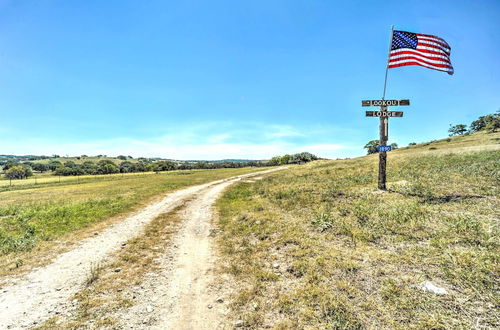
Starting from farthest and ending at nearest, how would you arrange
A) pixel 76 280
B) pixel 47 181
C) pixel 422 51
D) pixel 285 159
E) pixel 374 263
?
1. pixel 285 159
2. pixel 47 181
3. pixel 422 51
4. pixel 76 280
5. pixel 374 263

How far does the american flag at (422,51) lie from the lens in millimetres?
12328

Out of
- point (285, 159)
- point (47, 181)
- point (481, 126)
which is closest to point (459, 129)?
point (481, 126)

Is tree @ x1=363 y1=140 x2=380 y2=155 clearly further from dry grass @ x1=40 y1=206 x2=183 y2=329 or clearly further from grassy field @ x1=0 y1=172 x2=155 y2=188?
dry grass @ x1=40 y1=206 x2=183 y2=329

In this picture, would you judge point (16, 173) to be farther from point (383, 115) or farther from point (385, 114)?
point (385, 114)

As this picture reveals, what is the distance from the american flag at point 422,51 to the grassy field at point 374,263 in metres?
7.67

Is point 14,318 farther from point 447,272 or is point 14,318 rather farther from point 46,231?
point 447,272

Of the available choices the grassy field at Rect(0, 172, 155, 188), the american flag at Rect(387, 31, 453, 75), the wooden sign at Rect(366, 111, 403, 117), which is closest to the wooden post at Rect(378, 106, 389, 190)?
the wooden sign at Rect(366, 111, 403, 117)

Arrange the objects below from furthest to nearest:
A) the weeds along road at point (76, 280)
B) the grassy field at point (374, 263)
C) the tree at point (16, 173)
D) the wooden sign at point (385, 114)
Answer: the tree at point (16, 173) < the wooden sign at point (385, 114) < the weeds along road at point (76, 280) < the grassy field at point (374, 263)

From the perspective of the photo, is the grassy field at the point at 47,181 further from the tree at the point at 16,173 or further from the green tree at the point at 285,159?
the green tree at the point at 285,159

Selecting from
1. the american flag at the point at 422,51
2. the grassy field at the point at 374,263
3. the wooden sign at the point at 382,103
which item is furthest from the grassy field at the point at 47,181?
the american flag at the point at 422,51

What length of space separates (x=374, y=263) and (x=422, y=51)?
1346cm

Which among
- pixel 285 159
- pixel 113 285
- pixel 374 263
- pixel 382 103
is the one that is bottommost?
pixel 113 285

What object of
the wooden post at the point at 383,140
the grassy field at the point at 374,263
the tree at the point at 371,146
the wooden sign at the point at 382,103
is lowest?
the grassy field at the point at 374,263

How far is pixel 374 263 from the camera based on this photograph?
6258 mm
